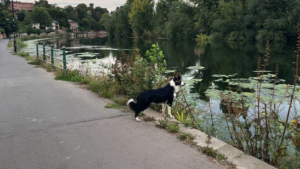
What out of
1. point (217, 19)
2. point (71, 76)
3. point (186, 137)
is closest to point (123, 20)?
point (217, 19)

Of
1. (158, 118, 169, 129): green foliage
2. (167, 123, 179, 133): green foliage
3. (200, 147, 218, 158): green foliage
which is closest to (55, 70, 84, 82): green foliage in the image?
(158, 118, 169, 129): green foliage

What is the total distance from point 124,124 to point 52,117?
168 cm

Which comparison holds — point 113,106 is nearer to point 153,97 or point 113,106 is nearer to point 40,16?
point 153,97

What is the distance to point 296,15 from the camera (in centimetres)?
3888

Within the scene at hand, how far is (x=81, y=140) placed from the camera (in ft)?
15.2

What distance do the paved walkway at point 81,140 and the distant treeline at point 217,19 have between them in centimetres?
4036

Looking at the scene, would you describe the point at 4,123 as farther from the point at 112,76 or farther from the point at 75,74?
the point at 75,74

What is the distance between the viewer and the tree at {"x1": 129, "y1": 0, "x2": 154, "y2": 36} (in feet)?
252

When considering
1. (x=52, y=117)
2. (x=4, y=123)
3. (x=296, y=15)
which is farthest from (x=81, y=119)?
(x=296, y=15)

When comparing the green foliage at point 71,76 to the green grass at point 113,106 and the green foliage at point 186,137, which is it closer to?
the green grass at point 113,106

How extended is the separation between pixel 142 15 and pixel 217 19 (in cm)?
2963

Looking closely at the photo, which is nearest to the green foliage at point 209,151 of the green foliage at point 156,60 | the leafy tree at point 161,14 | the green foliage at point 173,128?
the green foliage at point 173,128

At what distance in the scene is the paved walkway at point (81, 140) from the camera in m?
3.85

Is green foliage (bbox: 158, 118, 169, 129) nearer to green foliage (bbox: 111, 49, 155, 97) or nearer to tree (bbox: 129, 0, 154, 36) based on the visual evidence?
green foliage (bbox: 111, 49, 155, 97)
